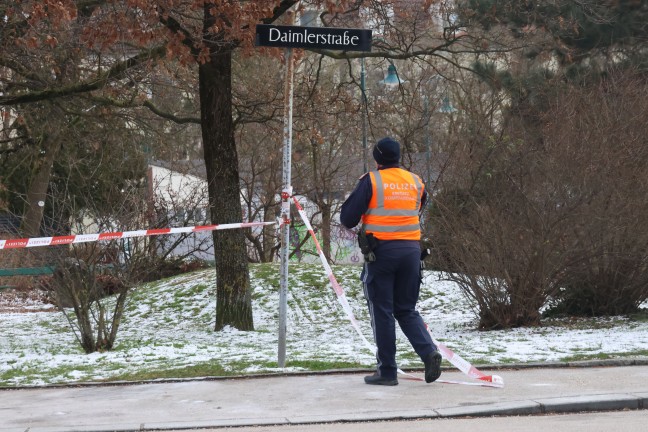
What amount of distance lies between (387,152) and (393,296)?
1.13 meters

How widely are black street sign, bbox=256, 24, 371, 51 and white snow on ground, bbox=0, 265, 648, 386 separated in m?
2.77

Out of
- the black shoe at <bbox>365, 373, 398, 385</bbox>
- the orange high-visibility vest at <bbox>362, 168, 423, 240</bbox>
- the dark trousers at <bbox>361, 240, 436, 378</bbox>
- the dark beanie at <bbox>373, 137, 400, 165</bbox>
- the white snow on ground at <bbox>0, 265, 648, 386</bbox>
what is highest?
the dark beanie at <bbox>373, 137, 400, 165</bbox>

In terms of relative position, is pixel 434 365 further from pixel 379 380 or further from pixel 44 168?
pixel 44 168

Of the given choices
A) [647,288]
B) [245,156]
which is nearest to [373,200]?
[647,288]

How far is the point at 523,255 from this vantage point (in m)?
13.1

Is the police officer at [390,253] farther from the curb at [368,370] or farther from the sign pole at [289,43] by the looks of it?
the sign pole at [289,43]

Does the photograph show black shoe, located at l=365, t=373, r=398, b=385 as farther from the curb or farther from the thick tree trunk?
the thick tree trunk

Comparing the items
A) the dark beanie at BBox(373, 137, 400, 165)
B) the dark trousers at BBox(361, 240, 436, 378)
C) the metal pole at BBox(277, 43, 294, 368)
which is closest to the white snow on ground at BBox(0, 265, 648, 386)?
the metal pole at BBox(277, 43, 294, 368)

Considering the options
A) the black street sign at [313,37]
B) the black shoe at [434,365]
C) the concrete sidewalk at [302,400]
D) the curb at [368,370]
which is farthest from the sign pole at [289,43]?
the black shoe at [434,365]

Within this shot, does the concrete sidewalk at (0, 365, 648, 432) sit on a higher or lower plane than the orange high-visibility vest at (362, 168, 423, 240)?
lower

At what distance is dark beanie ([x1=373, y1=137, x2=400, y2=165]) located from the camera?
328 inches

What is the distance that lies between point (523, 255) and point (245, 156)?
17652mm

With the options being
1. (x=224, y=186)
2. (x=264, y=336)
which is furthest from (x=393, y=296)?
(x=224, y=186)

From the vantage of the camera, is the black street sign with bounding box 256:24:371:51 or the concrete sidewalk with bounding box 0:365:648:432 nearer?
the concrete sidewalk with bounding box 0:365:648:432
